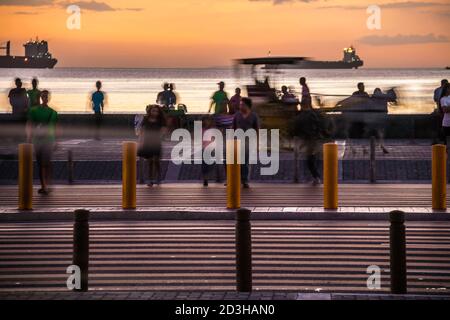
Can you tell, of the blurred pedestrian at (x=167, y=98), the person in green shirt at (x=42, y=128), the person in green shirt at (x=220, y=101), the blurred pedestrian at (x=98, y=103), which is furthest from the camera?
the blurred pedestrian at (x=167, y=98)

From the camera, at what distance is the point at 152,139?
1095 inches

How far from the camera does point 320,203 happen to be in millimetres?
23406

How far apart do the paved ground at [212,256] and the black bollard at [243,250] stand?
512 mm

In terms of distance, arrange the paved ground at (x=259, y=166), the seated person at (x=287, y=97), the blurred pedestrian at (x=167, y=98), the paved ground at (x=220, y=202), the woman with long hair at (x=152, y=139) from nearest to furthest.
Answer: the paved ground at (x=220, y=202), the woman with long hair at (x=152, y=139), the paved ground at (x=259, y=166), the seated person at (x=287, y=97), the blurred pedestrian at (x=167, y=98)

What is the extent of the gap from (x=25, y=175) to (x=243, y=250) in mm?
9493

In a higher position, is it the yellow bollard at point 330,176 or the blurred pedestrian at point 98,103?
the blurred pedestrian at point 98,103

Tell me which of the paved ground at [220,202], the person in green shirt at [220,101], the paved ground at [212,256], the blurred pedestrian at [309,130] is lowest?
the paved ground at [212,256]

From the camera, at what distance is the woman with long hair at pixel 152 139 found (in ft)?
91.0

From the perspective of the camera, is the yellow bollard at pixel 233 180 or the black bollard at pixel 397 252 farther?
the yellow bollard at pixel 233 180

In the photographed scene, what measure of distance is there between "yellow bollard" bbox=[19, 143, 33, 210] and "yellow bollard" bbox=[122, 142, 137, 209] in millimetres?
1456

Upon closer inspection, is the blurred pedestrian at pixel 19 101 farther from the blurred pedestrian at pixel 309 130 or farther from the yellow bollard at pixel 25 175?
the yellow bollard at pixel 25 175

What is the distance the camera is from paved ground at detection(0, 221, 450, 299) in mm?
13953

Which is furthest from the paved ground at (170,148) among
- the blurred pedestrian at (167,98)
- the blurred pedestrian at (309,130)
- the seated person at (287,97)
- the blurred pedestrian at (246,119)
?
the blurred pedestrian at (246,119)

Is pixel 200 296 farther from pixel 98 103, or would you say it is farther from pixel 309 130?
pixel 98 103
